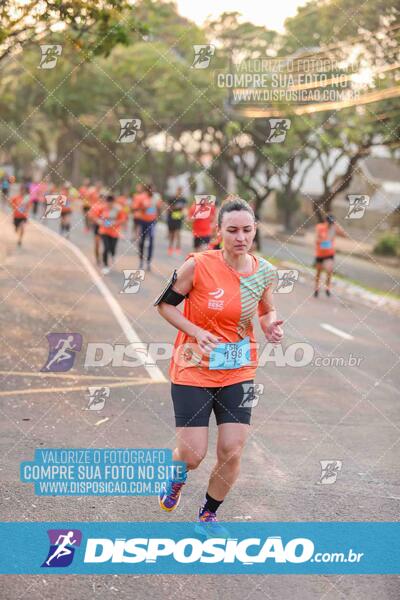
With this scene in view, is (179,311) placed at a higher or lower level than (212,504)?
higher

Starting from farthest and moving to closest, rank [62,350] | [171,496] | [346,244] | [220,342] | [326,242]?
1. [346,244]
2. [326,242]
3. [62,350]
4. [171,496]
5. [220,342]

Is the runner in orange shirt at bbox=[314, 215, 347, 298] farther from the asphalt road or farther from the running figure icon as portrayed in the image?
the running figure icon

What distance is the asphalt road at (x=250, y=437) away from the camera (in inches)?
207

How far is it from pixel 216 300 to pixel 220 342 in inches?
9.0

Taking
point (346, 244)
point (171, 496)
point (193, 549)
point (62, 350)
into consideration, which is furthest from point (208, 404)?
point (346, 244)

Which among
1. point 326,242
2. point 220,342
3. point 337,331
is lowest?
point 337,331

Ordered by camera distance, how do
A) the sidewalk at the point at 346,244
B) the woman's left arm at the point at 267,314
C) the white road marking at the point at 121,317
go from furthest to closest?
the sidewalk at the point at 346,244 → the white road marking at the point at 121,317 → the woman's left arm at the point at 267,314

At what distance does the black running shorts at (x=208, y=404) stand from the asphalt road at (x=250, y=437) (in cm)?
84

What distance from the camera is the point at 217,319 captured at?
222 inches

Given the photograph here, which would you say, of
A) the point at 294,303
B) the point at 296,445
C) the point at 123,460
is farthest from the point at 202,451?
the point at 294,303

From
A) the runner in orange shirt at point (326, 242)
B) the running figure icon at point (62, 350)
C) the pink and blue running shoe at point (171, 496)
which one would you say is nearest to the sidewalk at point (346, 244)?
the runner in orange shirt at point (326, 242)

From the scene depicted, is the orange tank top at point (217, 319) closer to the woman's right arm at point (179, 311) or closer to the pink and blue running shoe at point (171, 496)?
the woman's right arm at point (179, 311)

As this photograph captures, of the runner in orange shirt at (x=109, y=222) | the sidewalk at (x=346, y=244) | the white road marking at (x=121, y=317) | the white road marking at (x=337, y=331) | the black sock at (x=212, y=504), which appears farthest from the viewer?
the sidewalk at (x=346, y=244)

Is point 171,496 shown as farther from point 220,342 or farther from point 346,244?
point 346,244
